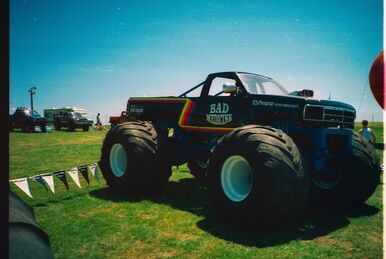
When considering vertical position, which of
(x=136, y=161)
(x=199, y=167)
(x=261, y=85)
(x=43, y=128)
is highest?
(x=261, y=85)

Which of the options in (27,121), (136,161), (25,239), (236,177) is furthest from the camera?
(27,121)

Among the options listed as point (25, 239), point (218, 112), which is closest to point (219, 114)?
point (218, 112)

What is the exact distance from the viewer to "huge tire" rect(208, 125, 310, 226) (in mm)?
3688

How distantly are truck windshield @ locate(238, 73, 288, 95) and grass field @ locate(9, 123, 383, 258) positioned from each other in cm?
232

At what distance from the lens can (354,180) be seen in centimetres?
514

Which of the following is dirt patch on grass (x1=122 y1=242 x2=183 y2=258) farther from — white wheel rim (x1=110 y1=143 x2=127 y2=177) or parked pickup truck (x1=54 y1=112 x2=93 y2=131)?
parked pickup truck (x1=54 y1=112 x2=93 y2=131)

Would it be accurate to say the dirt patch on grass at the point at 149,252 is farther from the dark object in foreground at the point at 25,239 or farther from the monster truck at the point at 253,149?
the dark object in foreground at the point at 25,239

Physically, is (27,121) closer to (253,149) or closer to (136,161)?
(136,161)

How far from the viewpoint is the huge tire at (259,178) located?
3.69m

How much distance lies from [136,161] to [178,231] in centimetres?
215

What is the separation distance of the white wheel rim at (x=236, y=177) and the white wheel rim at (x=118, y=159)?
2766 millimetres

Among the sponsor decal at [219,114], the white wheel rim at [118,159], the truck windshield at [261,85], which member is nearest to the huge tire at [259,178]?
the sponsor decal at [219,114]
